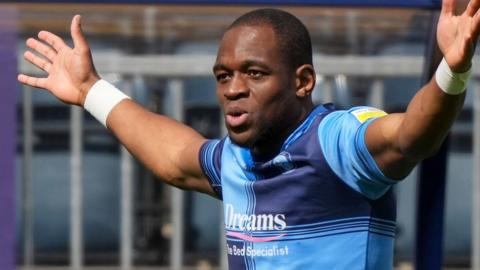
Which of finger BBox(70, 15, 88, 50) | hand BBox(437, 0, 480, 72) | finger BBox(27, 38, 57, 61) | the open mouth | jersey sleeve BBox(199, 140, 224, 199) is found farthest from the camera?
finger BBox(27, 38, 57, 61)

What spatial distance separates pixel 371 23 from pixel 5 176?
140 inches

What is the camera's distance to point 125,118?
10.4 ft

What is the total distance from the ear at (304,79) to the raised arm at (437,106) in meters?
0.25

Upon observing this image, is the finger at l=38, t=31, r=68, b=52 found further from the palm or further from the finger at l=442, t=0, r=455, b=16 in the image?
the finger at l=442, t=0, r=455, b=16

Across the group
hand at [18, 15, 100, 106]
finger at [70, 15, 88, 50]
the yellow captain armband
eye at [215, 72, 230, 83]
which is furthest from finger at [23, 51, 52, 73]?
the yellow captain armband

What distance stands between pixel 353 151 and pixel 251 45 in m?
0.32

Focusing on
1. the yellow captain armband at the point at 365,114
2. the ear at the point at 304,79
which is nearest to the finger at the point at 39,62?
the ear at the point at 304,79

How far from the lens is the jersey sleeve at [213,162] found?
294 cm

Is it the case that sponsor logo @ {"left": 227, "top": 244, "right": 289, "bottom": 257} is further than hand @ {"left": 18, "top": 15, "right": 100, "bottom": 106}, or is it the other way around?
hand @ {"left": 18, "top": 15, "right": 100, "bottom": 106}

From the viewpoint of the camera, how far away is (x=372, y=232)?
2631mm

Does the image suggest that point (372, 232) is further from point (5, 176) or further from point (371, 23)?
point (371, 23)

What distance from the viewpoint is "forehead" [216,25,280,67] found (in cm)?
262

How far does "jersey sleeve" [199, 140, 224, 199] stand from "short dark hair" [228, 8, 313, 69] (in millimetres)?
371

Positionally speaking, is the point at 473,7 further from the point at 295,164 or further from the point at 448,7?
the point at 295,164
